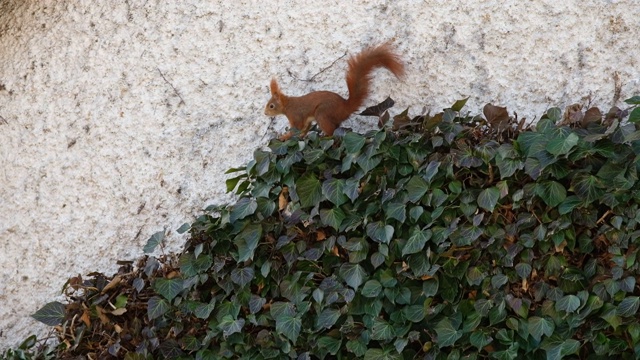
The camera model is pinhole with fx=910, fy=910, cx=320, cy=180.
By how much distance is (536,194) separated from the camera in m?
3.13

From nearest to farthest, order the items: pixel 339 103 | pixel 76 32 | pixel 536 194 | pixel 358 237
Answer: pixel 536 194 < pixel 358 237 < pixel 339 103 < pixel 76 32

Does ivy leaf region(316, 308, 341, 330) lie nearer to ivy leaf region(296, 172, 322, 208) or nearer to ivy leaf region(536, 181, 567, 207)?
ivy leaf region(296, 172, 322, 208)

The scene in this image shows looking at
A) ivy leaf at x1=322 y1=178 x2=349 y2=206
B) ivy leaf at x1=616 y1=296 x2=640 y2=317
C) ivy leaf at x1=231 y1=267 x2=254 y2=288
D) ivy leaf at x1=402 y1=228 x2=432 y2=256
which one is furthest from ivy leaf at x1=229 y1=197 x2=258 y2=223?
ivy leaf at x1=616 y1=296 x2=640 y2=317

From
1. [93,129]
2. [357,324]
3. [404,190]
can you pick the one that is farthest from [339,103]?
[93,129]

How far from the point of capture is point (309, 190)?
3443mm

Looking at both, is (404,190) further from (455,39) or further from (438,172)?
(455,39)

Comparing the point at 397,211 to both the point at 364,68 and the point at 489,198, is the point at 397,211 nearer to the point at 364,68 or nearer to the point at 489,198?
the point at 489,198

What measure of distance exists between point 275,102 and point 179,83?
0.63 m

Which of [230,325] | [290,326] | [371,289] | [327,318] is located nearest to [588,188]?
[371,289]

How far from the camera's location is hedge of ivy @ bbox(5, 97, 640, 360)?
3076mm

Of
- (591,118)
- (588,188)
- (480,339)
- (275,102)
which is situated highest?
(275,102)

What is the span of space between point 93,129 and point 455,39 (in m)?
1.72

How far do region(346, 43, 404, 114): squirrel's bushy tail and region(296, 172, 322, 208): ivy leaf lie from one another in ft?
1.15

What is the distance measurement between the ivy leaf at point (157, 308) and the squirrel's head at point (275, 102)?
2.89 ft
